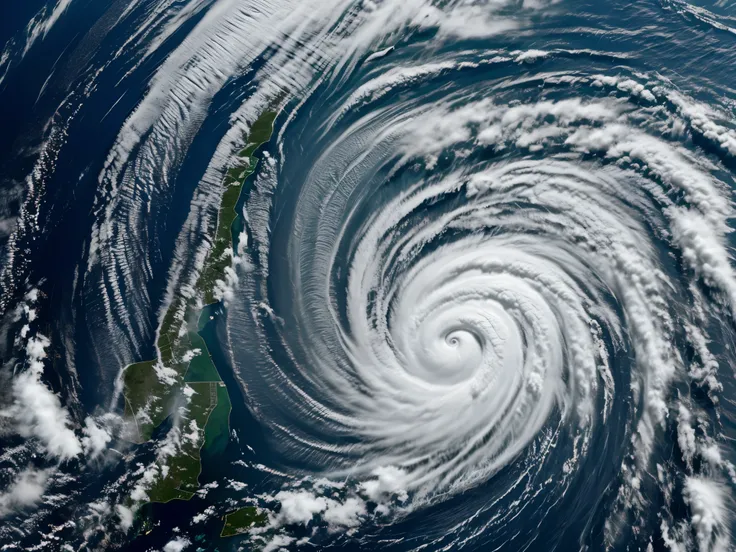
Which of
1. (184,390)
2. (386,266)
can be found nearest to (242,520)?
(184,390)

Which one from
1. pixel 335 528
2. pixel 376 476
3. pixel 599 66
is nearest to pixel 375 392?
pixel 376 476

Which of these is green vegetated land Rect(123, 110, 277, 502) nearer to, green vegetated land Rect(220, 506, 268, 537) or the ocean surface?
the ocean surface

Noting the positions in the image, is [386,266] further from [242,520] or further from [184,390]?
[242,520]

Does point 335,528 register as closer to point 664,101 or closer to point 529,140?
point 529,140

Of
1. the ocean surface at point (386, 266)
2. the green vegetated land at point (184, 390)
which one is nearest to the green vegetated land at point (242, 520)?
the ocean surface at point (386, 266)

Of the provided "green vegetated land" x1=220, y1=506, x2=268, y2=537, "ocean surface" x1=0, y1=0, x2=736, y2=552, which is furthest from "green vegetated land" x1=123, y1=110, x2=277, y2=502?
"green vegetated land" x1=220, y1=506, x2=268, y2=537
